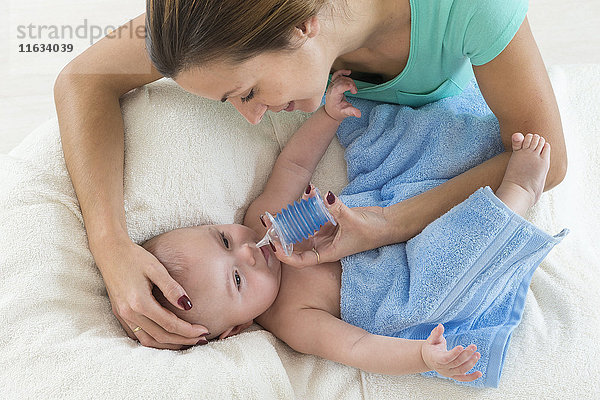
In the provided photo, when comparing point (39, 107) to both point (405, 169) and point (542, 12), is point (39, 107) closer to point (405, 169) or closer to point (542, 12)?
point (405, 169)

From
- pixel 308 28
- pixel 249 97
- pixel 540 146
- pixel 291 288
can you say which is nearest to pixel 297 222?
pixel 291 288

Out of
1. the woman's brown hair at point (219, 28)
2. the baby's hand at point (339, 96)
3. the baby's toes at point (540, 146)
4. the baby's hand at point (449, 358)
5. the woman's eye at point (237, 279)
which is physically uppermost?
the woman's brown hair at point (219, 28)

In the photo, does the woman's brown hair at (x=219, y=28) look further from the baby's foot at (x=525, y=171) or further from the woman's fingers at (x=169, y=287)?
the baby's foot at (x=525, y=171)

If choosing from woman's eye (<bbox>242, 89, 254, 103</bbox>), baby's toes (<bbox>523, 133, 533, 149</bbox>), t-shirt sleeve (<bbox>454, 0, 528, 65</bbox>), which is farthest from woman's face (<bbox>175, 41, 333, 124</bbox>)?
baby's toes (<bbox>523, 133, 533, 149</bbox>)

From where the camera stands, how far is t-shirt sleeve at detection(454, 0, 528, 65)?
1.18 m

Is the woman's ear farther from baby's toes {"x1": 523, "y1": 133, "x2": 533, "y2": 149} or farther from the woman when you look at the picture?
baby's toes {"x1": 523, "y1": 133, "x2": 533, "y2": 149}

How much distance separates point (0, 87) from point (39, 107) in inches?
7.4

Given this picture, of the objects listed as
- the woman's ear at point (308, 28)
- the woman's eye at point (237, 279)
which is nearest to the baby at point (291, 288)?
the woman's eye at point (237, 279)

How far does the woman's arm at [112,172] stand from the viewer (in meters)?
1.17

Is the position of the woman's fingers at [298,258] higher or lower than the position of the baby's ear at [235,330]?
higher

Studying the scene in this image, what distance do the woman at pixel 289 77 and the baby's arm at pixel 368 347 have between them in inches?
5.3

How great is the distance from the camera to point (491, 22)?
1.19 meters

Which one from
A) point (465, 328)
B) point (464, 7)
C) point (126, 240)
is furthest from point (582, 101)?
point (126, 240)

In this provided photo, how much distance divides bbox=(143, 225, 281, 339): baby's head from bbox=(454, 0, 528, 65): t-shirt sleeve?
60cm
